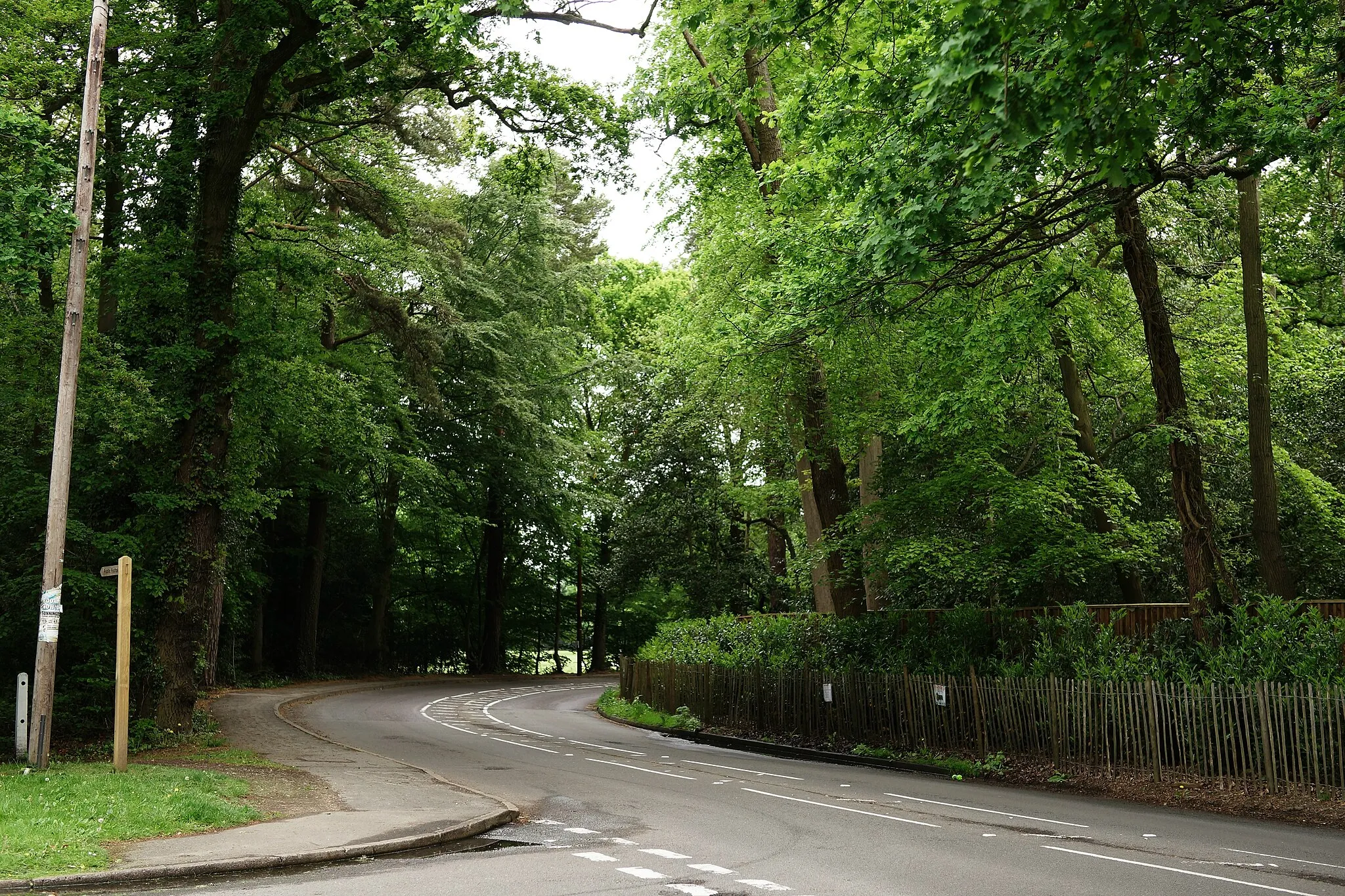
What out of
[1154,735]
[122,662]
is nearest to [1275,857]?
[1154,735]

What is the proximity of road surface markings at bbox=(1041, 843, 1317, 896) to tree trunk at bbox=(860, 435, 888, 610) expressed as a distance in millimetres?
10274

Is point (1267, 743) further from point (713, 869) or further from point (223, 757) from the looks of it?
point (223, 757)

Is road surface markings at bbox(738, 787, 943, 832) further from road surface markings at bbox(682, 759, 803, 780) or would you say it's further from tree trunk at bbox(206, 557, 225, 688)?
tree trunk at bbox(206, 557, 225, 688)

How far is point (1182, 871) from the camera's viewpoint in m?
8.81

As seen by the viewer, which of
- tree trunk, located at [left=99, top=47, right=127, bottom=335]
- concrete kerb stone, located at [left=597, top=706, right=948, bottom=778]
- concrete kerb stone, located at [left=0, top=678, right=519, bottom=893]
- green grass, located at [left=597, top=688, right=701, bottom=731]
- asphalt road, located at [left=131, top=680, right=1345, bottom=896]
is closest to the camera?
concrete kerb stone, located at [left=0, top=678, right=519, bottom=893]

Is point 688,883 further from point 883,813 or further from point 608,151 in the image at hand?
point 608,151

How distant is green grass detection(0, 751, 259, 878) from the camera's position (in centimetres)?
827

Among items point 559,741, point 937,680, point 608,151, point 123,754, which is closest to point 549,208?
point 608,151

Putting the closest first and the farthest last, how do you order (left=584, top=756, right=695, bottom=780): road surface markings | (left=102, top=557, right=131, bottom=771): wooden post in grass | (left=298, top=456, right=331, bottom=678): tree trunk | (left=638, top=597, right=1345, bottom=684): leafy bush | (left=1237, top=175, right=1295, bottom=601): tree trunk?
(left=102, top=557, right=131, bottom=771): wooden post in grass < (left=638, top=597, right=1345, bottom=684): leafy bush < (left=584, top=756, right=695, bottom=780): road surface markings < (left=1237, top=175, right=1295, bottom=601): tree trunk < (left=298, top=456, right=331, bottom=678): tree trunk

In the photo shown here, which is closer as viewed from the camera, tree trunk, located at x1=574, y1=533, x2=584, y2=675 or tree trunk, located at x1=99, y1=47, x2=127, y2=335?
tree trunk, located at x1=99, y1=47, x2=127, y2=335

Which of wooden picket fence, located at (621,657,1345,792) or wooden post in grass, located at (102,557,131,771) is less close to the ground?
wooden post in grass, located at (102,557,131,771)

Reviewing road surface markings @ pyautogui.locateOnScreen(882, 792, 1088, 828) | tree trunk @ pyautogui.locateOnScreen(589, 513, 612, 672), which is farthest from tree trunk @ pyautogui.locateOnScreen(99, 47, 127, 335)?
tree trunk @ pyautogui.locateOnScreen(589, 513, 612, 672)

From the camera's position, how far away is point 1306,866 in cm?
917

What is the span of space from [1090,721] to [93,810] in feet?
42.0
